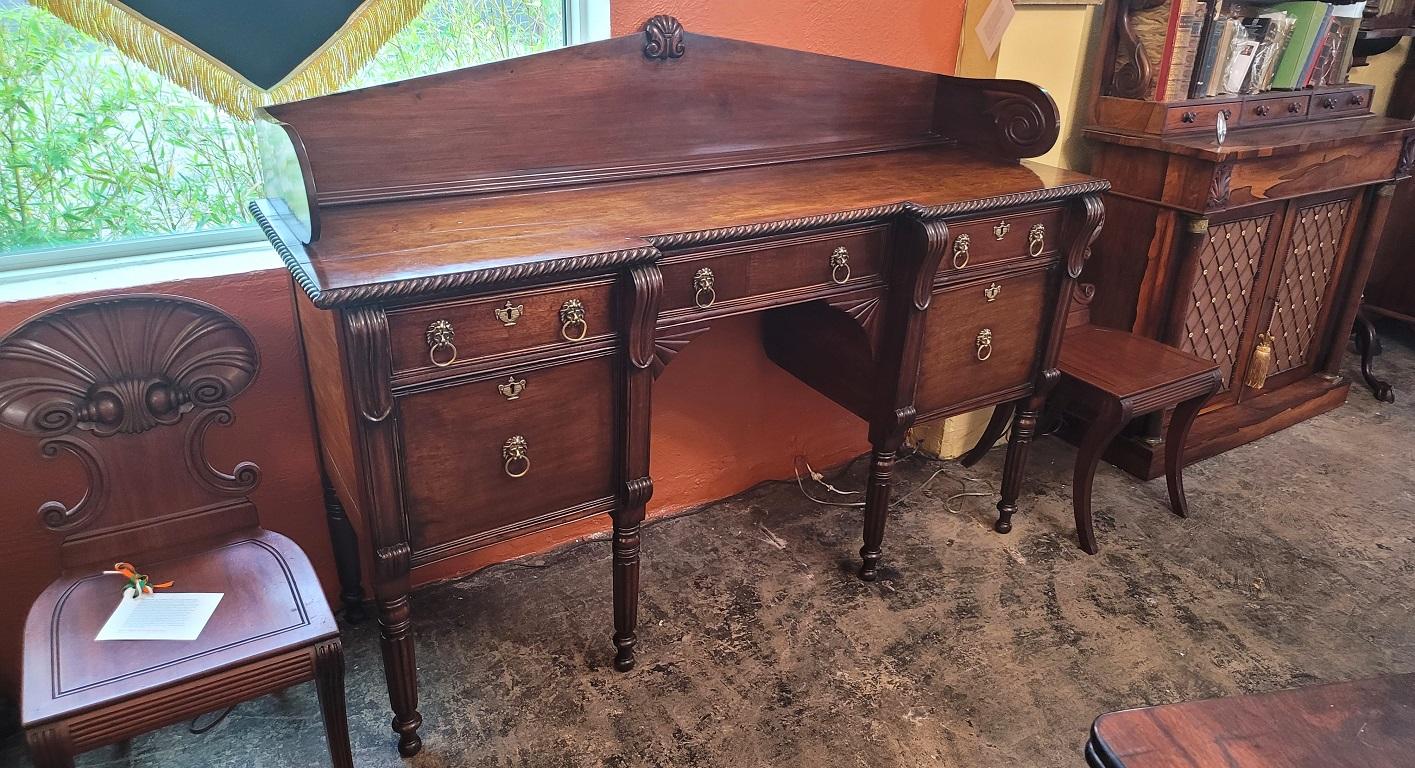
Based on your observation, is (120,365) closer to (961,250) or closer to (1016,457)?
(961,250)

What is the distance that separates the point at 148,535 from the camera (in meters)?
1.56

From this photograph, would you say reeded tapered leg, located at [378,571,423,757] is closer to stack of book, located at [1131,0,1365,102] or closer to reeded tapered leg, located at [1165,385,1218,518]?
reeded tapered leg, located at [1165,385,1218,518]

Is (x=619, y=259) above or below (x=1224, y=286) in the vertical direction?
above

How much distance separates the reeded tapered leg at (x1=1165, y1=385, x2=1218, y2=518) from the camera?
8.20ft

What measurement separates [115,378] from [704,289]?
1009mm

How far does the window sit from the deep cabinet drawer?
727 millimetres

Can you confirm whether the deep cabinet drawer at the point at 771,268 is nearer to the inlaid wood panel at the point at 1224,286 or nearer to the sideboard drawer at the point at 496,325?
the sideboard drawer at the point at 496,325

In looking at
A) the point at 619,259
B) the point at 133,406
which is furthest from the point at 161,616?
the point at 619,259

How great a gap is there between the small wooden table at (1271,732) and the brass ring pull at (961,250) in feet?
3.60

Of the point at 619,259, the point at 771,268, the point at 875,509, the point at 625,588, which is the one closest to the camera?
the point at 619,259

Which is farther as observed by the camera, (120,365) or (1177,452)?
(1177,452)

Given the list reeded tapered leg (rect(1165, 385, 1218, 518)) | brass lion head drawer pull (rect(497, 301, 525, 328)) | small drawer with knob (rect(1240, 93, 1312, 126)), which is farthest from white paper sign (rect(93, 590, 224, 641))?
small drawer with knob (rect(1240, 93, 1312, 126))

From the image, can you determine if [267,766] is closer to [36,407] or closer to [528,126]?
[36,407]

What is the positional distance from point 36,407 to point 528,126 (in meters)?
0.98
